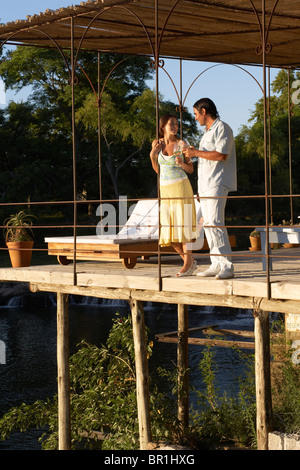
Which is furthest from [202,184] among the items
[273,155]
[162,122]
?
[273,155]

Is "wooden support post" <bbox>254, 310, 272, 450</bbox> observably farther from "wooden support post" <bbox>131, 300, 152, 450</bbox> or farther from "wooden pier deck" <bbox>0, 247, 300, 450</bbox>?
"wooden support post" <bbox>131, 300, 152, 450</bbox>

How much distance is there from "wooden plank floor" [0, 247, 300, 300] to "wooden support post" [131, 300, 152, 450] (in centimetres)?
40

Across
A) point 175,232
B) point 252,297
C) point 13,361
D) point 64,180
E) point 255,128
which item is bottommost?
point 13,361

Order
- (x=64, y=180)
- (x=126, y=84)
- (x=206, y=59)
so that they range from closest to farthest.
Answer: (x=206, y=59) → (x=64, y=180) → (x=126, y=84)

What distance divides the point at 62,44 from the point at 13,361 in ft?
33.9

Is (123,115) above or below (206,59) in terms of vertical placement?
above

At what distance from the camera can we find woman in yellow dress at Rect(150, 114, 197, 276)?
7.82 meters

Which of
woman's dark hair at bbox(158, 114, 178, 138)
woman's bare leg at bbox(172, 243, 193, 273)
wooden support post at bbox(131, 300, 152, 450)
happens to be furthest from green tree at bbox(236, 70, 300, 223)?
woman's dark hair at bbox(158, 114, 178, 138)

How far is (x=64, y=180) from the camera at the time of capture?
31.9 m

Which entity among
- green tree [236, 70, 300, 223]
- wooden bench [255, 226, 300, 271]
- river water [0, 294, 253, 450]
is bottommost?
river water [0, 294, 253, 450]

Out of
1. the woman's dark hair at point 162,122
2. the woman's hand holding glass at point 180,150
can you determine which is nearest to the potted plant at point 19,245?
the woman's dark hair at point 162,122

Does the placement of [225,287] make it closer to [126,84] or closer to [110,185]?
[110,185]
